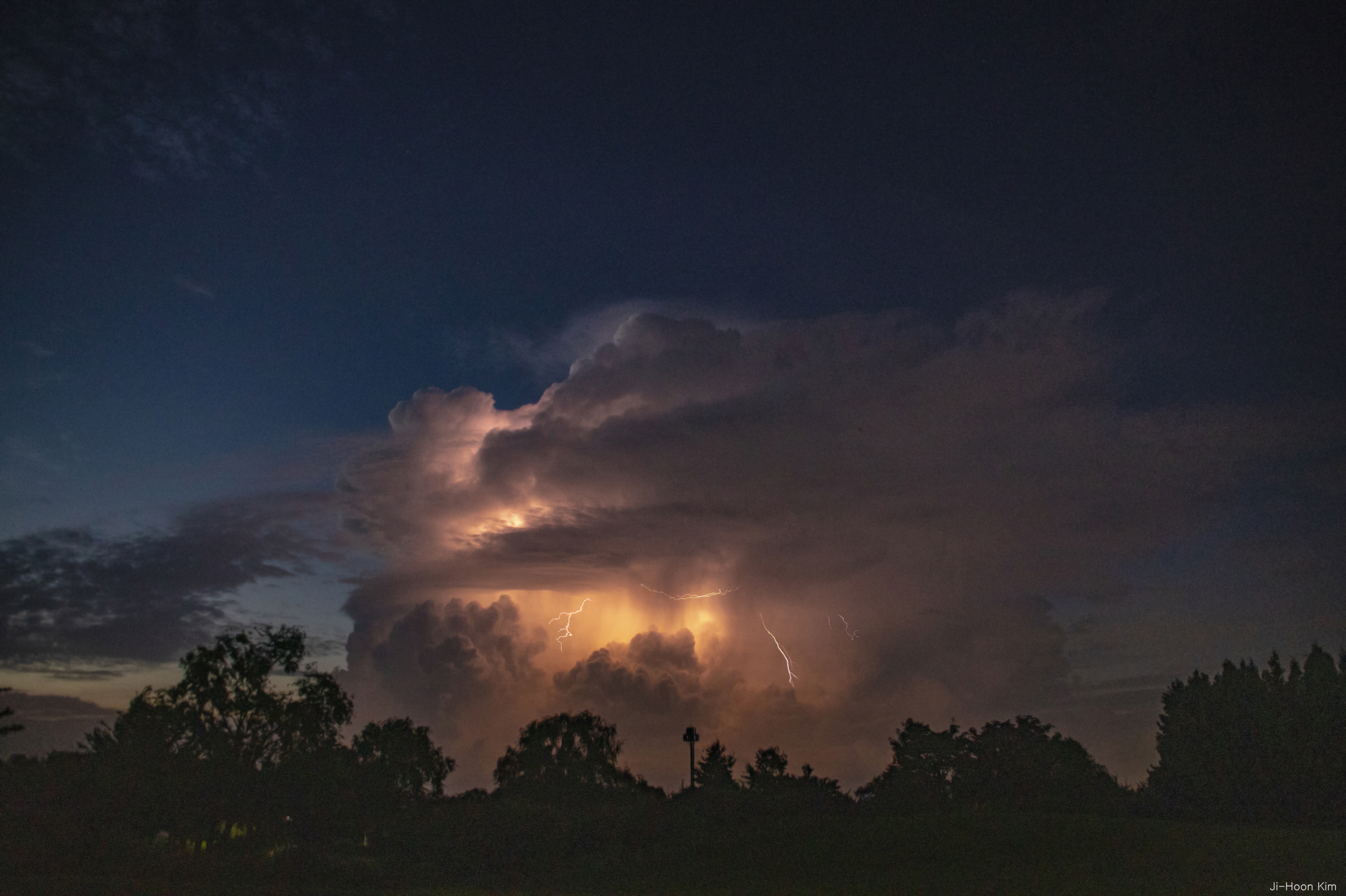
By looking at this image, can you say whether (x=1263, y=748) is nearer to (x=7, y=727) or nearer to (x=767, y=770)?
(x=767, y=770)

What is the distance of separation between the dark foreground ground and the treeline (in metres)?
0.44

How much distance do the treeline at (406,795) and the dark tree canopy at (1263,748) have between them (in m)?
0.14

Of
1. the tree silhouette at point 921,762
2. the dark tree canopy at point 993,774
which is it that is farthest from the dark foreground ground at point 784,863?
the tree silhouette at point 921,762

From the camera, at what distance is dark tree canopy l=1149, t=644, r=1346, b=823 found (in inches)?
2648

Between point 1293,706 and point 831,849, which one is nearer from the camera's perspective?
point 831,849

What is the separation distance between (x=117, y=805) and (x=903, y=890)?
4640cm

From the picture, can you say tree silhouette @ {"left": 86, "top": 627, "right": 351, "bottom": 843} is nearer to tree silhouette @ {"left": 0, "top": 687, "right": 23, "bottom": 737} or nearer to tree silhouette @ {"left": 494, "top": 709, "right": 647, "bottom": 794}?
tree silhouette @ {"left": 0, "top": 687, "right": 23, "bottom": 737}

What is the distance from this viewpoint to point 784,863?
47750 mm

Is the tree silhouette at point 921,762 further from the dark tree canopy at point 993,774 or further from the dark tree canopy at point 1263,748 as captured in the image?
the dark tree canopy at point 1263,748

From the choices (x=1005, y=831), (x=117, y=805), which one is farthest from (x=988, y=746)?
(x=117, y=805)

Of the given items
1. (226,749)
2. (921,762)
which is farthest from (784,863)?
(921,762)

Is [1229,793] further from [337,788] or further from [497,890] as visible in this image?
[337,788]

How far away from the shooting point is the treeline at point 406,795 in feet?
169

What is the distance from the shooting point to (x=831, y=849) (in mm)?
49750
